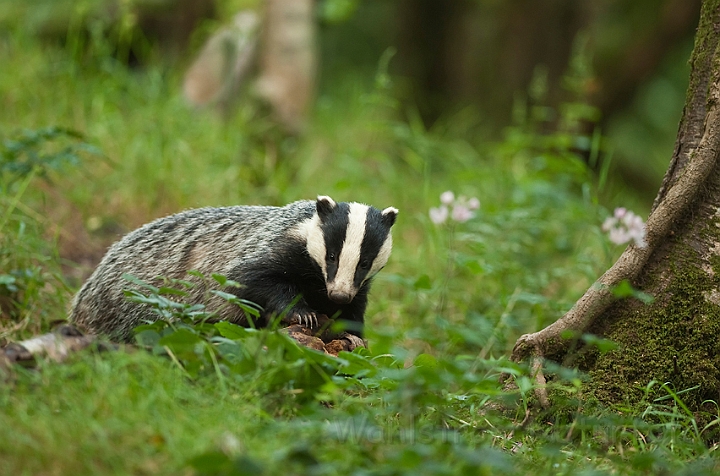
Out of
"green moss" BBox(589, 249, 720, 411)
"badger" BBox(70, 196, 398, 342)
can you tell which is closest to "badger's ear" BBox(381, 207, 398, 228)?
"badger" BBox(70, 196, 398, 342)

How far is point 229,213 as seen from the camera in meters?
4.39

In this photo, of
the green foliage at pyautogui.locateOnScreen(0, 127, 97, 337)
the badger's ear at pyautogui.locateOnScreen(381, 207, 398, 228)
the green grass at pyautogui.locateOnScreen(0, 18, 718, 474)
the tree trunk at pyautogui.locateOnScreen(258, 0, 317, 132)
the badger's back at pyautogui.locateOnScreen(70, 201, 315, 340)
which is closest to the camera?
the green grass at pyautogui.locateOnScreen(0, 18, 718, 474)

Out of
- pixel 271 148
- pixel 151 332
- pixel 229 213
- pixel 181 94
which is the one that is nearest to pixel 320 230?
pixel 229 213

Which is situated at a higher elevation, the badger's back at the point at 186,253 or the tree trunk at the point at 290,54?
the tree trunk at the point at 290,54

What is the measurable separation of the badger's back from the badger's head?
15 cm

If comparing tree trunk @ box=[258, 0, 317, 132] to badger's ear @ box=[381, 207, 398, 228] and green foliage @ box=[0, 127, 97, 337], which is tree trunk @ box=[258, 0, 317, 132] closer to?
green foliage @ box=[0, 127, 97, 337]

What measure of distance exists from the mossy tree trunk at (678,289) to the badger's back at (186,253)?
1438 mm

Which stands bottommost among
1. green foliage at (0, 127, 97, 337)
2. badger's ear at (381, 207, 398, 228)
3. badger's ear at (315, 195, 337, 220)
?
green foliage at (0, 127, 97, 337)

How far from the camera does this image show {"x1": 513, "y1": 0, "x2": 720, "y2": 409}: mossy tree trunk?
11.3 feet

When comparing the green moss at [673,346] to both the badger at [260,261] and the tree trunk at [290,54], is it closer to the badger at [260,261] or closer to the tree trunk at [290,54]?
the badger at [260,261]

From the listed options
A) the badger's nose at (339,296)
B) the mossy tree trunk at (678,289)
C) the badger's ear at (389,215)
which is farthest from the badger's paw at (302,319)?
the mossy tree trunk at (678,289)

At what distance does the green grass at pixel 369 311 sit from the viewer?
92.3 inches

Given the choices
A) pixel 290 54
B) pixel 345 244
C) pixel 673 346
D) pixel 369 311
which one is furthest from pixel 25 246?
pixel 290 54

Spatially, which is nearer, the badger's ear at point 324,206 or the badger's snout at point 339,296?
the badger's snout at point 339,296
